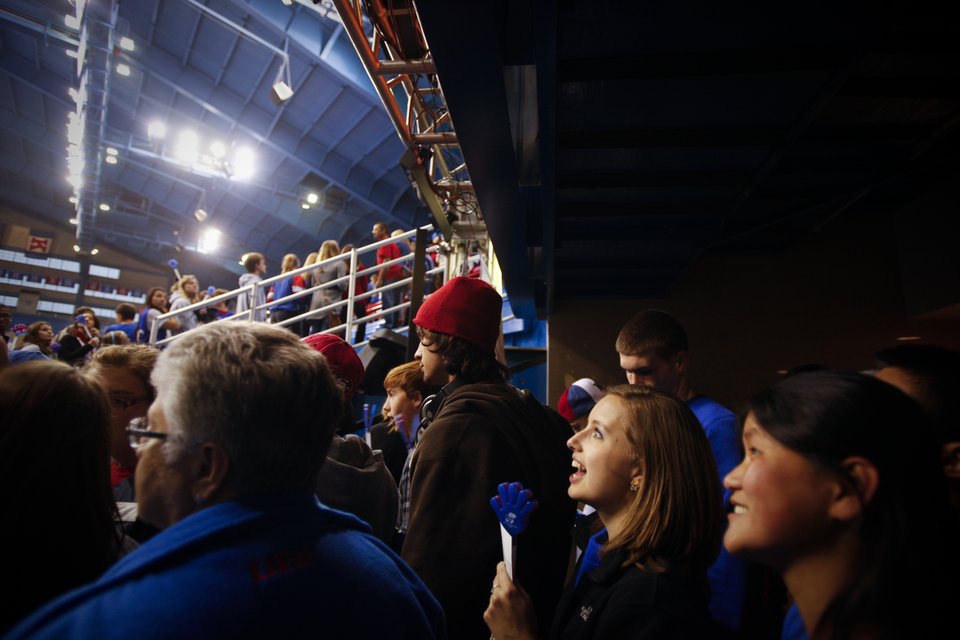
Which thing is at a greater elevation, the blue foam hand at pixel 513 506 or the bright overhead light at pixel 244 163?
the bright overhead light at pixel 244 163

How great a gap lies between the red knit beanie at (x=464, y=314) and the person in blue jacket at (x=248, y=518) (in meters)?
1.12

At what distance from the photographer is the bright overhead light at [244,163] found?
14305 mm

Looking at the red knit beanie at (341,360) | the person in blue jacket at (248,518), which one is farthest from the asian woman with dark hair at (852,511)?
the red knit beanie at (341,360)

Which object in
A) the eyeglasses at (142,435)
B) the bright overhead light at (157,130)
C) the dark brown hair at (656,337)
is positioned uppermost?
the bright overhead light at (157,130)

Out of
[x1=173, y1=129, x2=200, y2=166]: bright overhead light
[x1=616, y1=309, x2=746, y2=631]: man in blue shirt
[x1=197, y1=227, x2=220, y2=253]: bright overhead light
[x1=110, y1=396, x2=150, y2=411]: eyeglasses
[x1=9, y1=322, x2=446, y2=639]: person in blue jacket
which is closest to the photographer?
[x1=9, y1=322, x2=446, y2=639]: person in blue jacket

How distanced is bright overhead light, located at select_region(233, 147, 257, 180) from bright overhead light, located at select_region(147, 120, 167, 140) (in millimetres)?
1891

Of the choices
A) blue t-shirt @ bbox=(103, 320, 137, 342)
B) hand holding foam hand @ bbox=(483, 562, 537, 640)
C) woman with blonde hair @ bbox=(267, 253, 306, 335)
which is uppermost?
woman with blonde hair @ bbox=(267, 253, 306, 335)

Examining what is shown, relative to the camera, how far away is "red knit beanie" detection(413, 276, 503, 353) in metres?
2.21

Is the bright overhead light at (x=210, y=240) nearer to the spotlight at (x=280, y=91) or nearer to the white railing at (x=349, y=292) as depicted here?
the spotlight at (x=280, y=91)

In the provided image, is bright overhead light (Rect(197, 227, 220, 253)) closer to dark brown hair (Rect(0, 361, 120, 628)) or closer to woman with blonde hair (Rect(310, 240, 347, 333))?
woman with blonde hair (Rect(310, 240, 347, 333))

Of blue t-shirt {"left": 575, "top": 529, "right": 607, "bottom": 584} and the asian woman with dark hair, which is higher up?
the asian woman with dark hair

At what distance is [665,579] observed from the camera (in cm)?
131

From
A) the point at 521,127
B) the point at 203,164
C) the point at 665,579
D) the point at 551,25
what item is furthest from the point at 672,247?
the point at 203,164

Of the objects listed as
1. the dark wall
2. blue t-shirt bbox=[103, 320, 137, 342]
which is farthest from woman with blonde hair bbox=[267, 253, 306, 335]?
the dark wall
